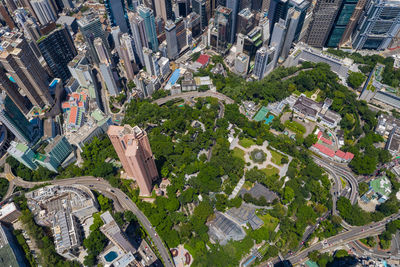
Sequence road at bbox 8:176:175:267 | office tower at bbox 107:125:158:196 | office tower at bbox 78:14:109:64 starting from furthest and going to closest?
1. office tower at bbox 78:14:109:64
2. road at bbox 8:176:175:267
3. office tower at bbox 107:125:158:196

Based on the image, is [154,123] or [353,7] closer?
[154,123]

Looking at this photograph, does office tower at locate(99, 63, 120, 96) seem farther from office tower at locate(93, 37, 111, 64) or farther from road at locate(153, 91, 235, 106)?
road at locate(153, 91, 235, 106)

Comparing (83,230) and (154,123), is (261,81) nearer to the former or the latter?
(154,123)

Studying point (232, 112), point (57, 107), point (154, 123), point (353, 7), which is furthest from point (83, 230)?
point (353, 7)

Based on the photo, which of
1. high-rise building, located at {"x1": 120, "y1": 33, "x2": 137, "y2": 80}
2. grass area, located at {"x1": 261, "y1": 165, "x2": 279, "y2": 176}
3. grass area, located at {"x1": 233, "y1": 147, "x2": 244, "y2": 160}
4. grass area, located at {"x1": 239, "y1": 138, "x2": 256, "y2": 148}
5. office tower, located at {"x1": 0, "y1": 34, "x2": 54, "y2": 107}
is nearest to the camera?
grass area, located at {"x1": 261, "y1": 165, "x2": 279, "y2": 176}

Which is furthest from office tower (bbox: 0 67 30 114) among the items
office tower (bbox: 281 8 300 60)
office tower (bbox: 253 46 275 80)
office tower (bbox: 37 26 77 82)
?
office tower (bbox: 281 8 300 60)

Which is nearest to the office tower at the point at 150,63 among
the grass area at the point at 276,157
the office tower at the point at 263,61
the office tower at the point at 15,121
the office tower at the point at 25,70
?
the office tower at the point at 25,70
